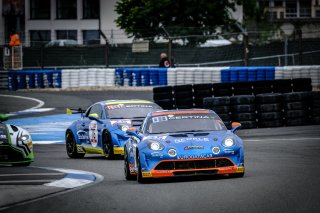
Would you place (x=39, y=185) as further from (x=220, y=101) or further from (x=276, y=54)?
(x=276, y=54)

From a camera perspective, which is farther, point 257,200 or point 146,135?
point 146,135

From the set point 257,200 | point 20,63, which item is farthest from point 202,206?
point 20,63

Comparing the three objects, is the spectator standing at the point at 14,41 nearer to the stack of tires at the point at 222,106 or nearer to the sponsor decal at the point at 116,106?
the stack of tires at the point at 222,106

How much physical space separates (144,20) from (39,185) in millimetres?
50156

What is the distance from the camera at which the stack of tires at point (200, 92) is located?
25.8 m

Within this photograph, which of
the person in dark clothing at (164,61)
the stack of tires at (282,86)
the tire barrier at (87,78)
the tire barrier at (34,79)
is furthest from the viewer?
the tire barrier at (34,79)

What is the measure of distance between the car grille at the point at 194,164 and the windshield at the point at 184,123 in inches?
35.8

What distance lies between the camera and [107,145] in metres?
18.5

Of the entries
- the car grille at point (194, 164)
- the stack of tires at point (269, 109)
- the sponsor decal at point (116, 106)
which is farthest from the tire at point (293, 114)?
the car grille at point (194, 164)

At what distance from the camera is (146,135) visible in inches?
541

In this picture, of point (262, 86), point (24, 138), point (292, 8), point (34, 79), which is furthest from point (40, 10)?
point (24, 138)

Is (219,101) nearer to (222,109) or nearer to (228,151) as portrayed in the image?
(222,109)

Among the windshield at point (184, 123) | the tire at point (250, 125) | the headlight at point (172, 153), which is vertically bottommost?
the tire at point (250, 125)

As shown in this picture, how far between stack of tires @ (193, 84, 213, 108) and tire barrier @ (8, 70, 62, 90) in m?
18.0
